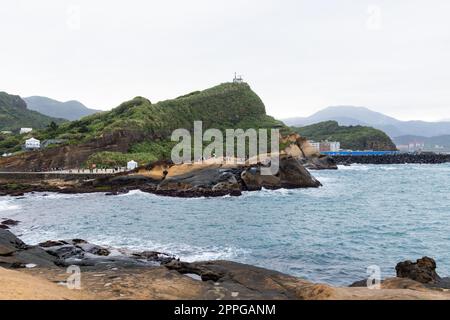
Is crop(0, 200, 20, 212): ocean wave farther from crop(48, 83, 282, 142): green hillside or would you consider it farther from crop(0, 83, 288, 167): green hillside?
crop(48, 83, 282, 142): green hillside

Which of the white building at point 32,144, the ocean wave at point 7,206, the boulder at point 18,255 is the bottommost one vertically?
the ocean wave at point 7,206

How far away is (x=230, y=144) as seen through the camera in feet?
388

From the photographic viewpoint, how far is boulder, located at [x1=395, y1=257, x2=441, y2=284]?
16562 mm

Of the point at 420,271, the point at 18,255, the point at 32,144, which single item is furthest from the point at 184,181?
the point at 32,144

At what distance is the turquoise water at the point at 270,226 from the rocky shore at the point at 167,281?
482 centimetres

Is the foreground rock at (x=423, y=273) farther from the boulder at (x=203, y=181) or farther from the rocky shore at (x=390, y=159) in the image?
the rocky shore at (x=390, y=159)

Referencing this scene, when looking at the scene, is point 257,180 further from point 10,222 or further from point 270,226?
point 10,222

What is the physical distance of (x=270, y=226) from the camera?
3553cm

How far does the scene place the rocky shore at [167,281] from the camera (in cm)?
1273

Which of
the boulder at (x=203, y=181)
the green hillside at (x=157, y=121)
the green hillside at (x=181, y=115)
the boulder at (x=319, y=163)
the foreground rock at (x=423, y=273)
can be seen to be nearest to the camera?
the foreground rock at (x=423, y=273)

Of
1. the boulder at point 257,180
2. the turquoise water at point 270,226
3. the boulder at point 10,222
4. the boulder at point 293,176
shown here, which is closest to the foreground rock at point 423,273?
the turquoise water at point 270,226

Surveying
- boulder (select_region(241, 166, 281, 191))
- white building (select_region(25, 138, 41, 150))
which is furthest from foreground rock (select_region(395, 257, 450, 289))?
white building (select_region(25, 138, 41, 150))
